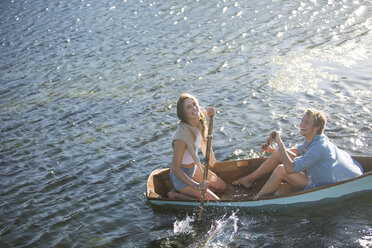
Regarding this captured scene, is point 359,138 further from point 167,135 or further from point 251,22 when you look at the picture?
point 251,22

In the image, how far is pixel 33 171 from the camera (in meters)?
10.5

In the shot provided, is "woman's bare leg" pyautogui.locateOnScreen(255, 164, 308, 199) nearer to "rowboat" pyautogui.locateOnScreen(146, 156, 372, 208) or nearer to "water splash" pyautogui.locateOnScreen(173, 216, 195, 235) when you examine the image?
"rowboat" pyautogui.locateOnScreen(146, 156, 372, 208)

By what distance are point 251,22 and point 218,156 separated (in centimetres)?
922

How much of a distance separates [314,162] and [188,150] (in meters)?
2.03

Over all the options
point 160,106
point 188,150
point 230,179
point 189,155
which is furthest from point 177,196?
point 160,106

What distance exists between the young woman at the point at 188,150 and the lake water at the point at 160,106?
0.37 meters

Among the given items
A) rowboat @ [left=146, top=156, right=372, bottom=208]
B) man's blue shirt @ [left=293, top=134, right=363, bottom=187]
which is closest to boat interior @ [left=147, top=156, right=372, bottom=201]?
rowboat @ [left=146, top=156, right=372, bottom=208]

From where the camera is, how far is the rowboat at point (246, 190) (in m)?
7.67

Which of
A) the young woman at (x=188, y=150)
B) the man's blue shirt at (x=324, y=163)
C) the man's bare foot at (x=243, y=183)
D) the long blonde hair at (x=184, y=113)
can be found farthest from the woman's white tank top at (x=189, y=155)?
the man's blue shirt at (x=324, y=163)

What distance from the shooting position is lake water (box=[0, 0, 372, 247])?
8.04 meters

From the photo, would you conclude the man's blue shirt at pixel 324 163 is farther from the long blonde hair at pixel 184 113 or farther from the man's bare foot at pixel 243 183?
the long blonde hair at pixel 184 113

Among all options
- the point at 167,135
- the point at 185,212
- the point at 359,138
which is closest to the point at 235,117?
the point at 167,135

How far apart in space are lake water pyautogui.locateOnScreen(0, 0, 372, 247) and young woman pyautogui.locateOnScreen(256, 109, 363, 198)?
1.57ft

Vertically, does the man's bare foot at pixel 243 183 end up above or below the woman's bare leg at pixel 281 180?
below
